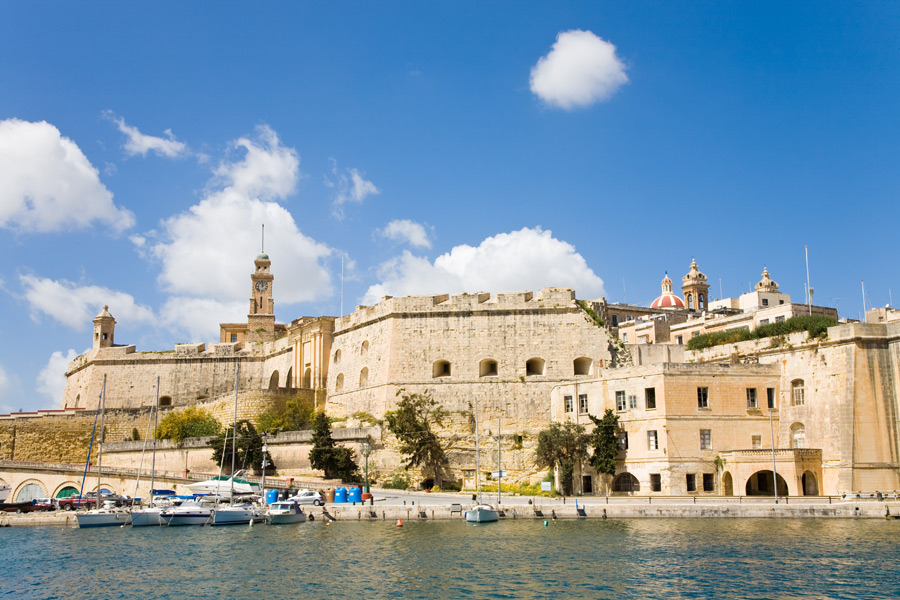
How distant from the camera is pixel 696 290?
61812 mm

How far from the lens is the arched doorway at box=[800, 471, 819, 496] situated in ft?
98.4

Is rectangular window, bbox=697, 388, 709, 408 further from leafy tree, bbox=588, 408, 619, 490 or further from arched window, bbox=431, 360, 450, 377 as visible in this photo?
arched window, bbox=431, 360, 450, 377

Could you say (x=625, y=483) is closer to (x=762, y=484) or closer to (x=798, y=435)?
(x=762, y=484)

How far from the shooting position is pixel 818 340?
31266mm

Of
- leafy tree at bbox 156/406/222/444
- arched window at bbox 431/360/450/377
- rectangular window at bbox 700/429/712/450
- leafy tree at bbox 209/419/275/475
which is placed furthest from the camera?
leafy tree at bbox 156/406/222/444

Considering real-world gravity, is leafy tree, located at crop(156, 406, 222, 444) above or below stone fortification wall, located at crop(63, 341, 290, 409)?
below

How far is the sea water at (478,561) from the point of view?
18.7m

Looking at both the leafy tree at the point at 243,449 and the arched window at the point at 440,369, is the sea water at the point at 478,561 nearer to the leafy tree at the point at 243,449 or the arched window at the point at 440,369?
the leafy tree at the point at 243,449

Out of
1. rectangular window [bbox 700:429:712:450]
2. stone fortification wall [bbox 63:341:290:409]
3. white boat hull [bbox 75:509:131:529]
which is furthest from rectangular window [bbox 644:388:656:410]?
stone fortification wall [bbox 63:341:290:409]

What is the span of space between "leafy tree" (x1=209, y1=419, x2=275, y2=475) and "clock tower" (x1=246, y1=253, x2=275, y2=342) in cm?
1955

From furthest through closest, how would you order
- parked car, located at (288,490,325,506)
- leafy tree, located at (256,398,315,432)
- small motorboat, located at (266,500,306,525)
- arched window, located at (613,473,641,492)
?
leafy tree, located at (256,398,315,432) → arched window, located at (613,473,641,492) → parked car, located at (288,490,325,506) → small motorboat, located at (266,500,306,525)

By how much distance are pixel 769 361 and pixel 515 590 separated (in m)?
18.3

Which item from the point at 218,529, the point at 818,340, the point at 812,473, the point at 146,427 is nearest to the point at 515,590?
the point at 218,529

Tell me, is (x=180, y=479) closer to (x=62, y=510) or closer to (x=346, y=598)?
(x=62, y=510)
